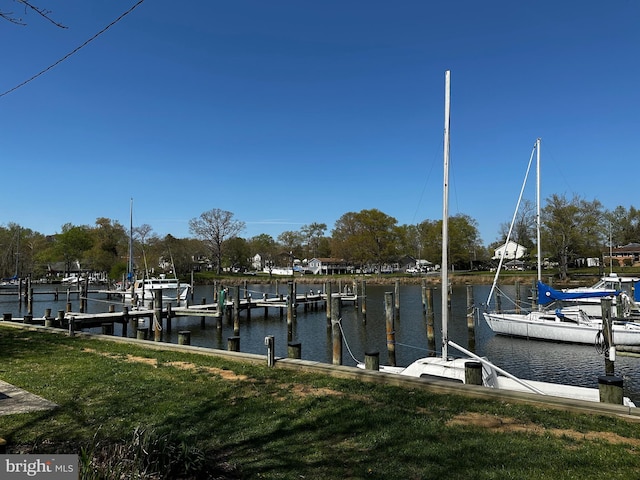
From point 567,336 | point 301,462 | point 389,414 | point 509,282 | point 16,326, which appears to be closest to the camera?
point 301,462

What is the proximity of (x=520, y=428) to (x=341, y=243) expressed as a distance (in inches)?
4109

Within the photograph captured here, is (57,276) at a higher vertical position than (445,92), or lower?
lower

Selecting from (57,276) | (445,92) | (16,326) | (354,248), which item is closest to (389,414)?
(445,92)

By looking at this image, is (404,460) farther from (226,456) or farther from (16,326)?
(16,326)

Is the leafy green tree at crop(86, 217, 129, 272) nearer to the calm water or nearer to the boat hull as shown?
the calm water

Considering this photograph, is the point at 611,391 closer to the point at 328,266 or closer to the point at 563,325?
the point at 563,325

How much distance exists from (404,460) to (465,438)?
118 centimetres

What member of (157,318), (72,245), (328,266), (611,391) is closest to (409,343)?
(157,318)

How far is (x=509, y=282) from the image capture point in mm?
74625

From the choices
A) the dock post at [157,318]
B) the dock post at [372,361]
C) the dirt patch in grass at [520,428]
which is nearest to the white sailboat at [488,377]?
the dock post at [372,361]

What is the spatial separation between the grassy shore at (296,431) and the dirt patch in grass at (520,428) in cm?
3

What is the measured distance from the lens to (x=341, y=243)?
111 m

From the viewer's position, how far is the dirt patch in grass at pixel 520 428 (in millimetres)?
6035

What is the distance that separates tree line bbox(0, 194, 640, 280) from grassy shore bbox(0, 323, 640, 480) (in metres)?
72.9
